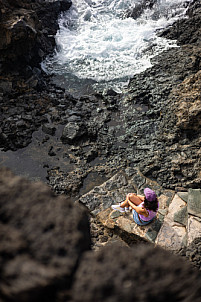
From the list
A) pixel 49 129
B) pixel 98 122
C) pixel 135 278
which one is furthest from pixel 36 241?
pixel 98 122

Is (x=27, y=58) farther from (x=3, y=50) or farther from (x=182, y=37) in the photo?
A: (x=182, y=37)

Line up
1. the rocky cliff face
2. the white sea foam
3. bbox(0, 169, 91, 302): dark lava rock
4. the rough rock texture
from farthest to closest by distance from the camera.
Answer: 1. the white sea foam
2. the rocky cliff face
3. the rough rock texture
4. bbox(0, 169, 91, 302): dark lava rock

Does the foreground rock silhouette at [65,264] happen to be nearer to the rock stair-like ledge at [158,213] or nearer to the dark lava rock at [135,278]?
the dark lava rock at [135,278]

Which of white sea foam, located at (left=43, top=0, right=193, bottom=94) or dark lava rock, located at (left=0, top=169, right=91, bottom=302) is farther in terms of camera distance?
white sea foam, located at (left=43, top=0, right=193, bottom=94)

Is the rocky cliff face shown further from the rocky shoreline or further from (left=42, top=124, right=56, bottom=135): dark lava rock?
(left=42, top=124, right=56, bottom=135): dark lava rock

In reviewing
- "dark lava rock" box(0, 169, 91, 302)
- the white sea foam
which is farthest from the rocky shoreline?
"dark lava rock" box(0, 169, 91, 302)

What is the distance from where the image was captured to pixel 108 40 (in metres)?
15.1

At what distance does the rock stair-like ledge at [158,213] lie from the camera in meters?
4.48

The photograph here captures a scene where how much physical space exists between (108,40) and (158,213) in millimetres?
14000

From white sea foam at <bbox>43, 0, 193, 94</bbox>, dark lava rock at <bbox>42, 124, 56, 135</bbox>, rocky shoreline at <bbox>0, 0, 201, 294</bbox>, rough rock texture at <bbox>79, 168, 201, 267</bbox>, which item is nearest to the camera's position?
rough rock texture at <bbox>79, 168, 201, 267</bbox>

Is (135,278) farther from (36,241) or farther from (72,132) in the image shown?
(72,132)

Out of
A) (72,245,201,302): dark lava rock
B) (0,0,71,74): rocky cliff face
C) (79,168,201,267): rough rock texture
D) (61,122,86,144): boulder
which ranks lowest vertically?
(79,168,201,267): rough rock texture

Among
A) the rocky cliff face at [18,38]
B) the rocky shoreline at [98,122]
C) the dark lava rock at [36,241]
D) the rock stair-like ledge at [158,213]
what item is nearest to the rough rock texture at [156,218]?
the rock stair-like ledge at [158,213]

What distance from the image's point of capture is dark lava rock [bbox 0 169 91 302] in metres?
1.24
